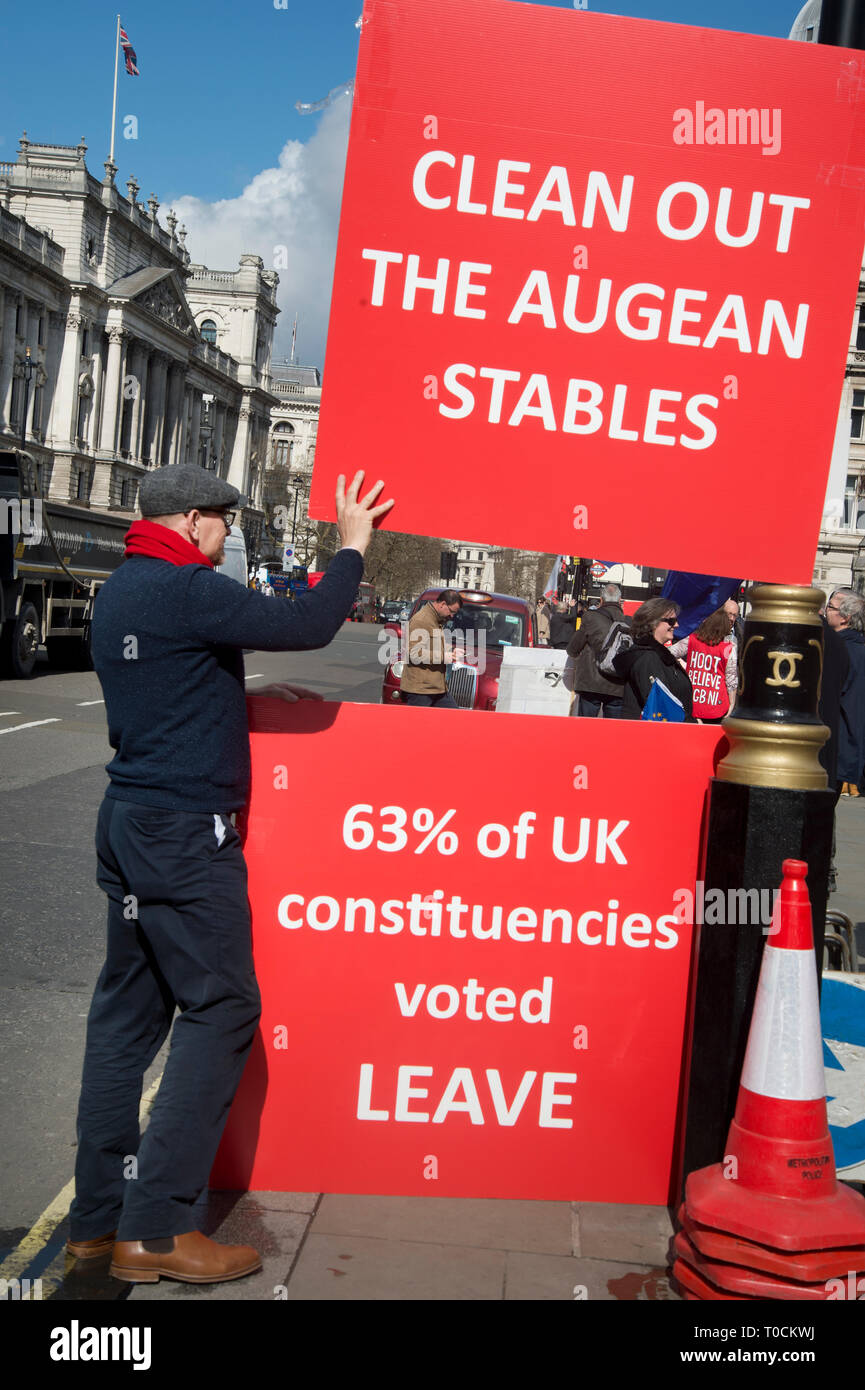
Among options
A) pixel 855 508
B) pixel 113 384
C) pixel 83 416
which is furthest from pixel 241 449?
pixel 855 508

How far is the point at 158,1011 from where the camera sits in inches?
126

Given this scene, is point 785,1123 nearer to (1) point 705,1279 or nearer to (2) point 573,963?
(1) point 705,1279

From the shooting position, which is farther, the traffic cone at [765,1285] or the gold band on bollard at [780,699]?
the gold band on bollard at [780,699]

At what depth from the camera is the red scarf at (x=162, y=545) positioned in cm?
308

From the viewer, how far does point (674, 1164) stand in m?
3.46

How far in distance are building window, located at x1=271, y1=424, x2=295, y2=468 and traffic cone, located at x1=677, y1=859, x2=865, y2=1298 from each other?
12459cm

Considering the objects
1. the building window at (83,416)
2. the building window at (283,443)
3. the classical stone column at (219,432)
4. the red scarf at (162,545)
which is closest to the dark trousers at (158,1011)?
the red scarf at (162,545)

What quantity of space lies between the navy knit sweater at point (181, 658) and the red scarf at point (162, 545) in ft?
0.08

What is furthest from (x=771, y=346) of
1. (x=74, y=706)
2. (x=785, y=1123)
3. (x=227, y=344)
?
(x=227, y=344)

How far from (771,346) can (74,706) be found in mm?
14308

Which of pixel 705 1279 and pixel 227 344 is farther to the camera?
pixel 227 344

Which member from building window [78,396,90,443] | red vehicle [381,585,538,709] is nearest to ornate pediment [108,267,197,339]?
building window [78,396,90,443]

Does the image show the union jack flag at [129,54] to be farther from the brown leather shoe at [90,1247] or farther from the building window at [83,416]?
the brown leather shoe at [90,1247]

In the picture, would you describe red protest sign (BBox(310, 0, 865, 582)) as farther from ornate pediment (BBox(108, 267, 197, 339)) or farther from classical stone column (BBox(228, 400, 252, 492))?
classical stone column (BBox(228, 400, 252, 492))
